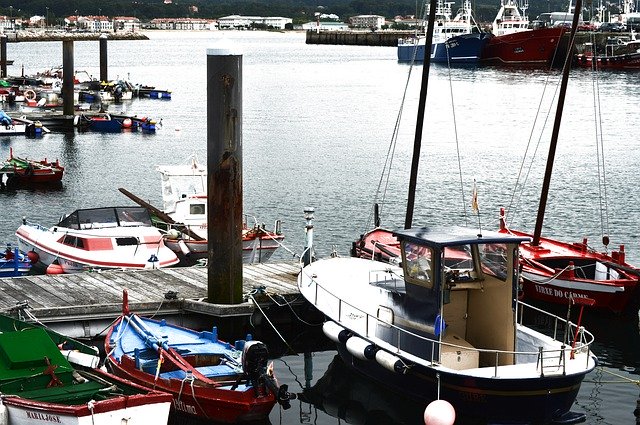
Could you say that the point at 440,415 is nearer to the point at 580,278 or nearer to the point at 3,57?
the point at 580,278

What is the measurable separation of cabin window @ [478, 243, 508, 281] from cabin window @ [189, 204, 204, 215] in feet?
50.9

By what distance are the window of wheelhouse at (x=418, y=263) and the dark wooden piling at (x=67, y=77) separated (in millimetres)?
53878

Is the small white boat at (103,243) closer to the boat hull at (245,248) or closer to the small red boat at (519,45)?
the boat hull at (245,248)

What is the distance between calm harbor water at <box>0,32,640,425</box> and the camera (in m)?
23.2

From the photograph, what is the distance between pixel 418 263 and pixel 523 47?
133m

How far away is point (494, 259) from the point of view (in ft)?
66.6

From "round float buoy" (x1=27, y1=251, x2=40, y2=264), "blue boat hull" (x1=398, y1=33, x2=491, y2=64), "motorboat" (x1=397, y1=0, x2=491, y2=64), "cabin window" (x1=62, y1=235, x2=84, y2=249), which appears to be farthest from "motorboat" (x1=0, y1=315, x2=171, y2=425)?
"blue boat hull" (x1=398, y1=33, x2=491, y2=64)

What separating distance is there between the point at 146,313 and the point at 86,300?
1410mm

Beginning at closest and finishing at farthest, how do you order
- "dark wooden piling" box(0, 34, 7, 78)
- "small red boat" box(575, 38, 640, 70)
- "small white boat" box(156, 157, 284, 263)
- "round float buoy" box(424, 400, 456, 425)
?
"round float buoy" box(424, 400, 456, 425), "small white boat" box(156, 157, 284, 263), "dark wooden piling" box(0, 34, 7, 78), "small red boat" box(575, 38, 640, 70)

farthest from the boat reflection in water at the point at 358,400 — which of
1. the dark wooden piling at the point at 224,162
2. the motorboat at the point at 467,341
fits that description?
the dark wooden piling at the point at 224,162

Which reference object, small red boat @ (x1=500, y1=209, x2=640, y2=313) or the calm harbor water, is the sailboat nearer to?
the calm harbor water

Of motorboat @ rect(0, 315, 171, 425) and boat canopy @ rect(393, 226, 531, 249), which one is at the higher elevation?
boat canopy @ rect(393, 226, 531, 249)

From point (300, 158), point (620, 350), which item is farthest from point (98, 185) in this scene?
point (620, 350)

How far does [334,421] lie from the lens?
2100 cm
